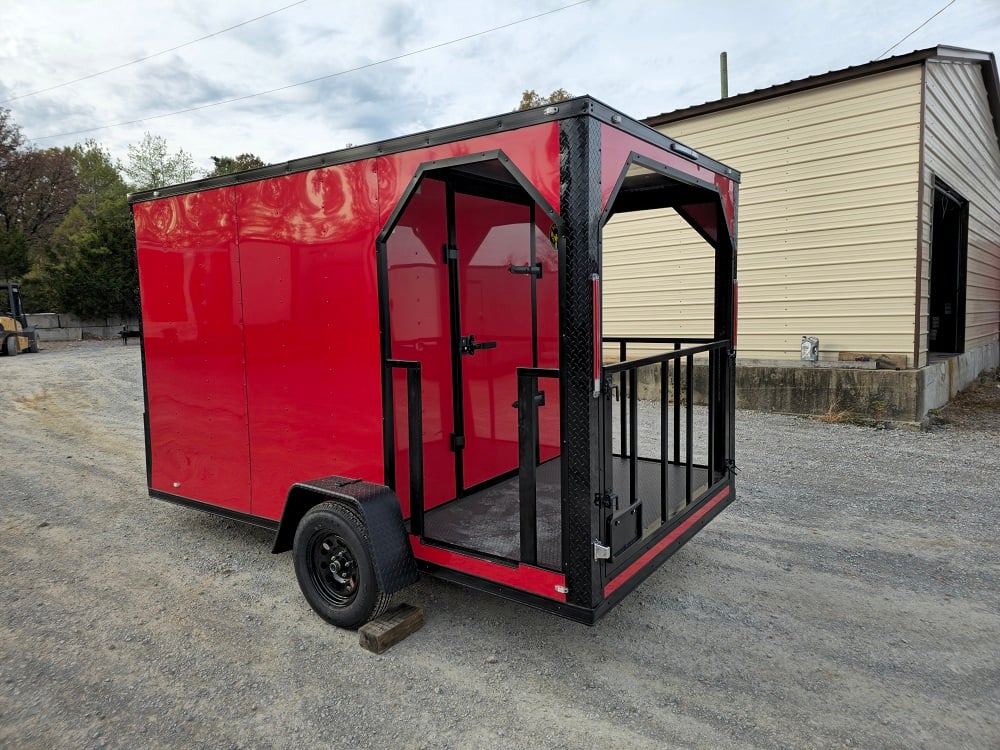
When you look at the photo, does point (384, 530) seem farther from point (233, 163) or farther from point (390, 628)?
point (233, 163)

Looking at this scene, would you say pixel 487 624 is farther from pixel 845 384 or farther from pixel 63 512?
pixel 845 384

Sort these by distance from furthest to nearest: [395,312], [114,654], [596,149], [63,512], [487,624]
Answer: [63,512]
[395,312]
[487,624]
[114,654]
[596,149]

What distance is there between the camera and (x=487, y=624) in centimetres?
321

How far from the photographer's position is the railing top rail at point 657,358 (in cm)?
276

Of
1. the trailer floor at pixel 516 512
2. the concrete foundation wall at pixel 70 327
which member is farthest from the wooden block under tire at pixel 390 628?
the concrete foundation wall at pixel 70 327

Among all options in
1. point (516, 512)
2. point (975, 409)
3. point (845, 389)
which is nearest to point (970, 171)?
point (975, 409)

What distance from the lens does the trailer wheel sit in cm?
301

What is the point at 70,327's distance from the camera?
22.7 meters

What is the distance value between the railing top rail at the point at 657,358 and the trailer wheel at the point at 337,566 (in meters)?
1.39

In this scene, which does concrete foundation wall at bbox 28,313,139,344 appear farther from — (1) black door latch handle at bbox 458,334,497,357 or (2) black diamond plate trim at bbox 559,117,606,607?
(2) black diamond plate trim at bbox 559,117,606,607

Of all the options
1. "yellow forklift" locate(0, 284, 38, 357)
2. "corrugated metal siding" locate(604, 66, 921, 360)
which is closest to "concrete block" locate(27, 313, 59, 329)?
"yellow forklift" locate(0, 284, 38, 357)

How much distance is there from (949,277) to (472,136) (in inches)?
420

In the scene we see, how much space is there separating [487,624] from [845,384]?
20.8 ft

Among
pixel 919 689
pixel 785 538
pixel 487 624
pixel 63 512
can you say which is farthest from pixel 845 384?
pixel 63 512
